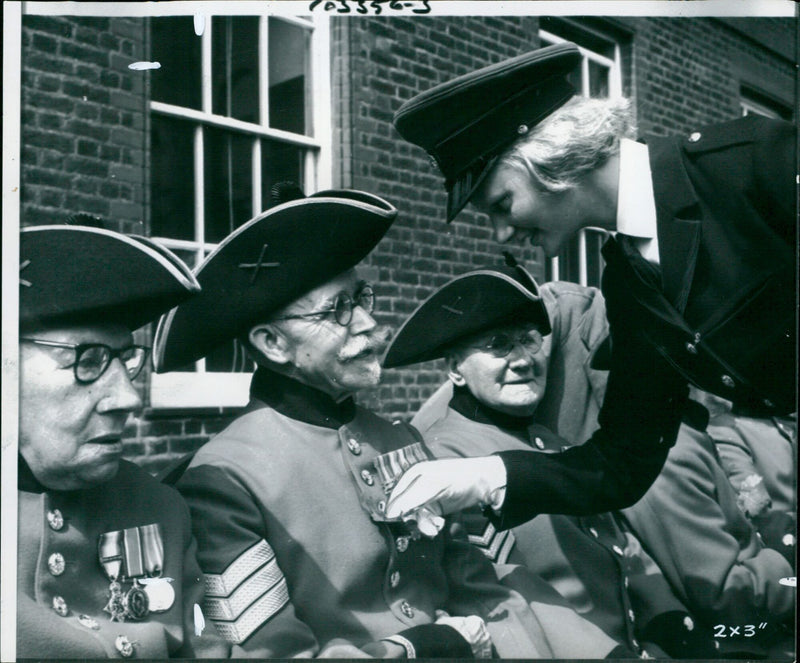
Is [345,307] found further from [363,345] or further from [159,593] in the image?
[159,593]

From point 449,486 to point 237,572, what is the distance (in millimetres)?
680

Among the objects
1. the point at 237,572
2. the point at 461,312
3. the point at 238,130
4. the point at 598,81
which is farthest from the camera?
the point at 598,81

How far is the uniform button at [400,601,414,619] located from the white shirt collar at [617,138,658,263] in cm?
130

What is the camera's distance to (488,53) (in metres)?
3.27

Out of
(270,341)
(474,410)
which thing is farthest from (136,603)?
(474,410)

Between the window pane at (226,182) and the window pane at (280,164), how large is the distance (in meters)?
0.05

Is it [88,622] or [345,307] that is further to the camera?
[345,307]

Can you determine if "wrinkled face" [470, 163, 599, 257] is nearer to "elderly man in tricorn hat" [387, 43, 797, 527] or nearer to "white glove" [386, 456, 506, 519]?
"elderly man in tricorn hat" [387, 43, 797, 527]

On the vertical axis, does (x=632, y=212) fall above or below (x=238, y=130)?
below

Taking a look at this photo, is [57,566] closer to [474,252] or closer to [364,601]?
[364,601]

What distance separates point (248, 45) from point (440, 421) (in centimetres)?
135

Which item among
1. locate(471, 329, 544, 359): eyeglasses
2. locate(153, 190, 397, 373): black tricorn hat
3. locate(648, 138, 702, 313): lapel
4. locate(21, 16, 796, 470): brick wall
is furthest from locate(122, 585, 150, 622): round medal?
locate(648, 138, 702, 313): lapel

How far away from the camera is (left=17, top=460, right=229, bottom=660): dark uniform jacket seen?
272 cm

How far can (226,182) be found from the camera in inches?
122
